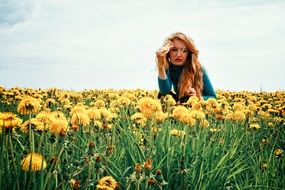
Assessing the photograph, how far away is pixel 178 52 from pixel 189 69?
36 cm

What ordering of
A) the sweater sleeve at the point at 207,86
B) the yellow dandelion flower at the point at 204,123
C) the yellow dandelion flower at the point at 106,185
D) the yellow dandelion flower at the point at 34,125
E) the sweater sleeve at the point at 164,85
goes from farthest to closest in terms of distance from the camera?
the sweater sleeve at the point at 207,86
the sweater sleeve at the point at 164,85
the yellow dandelion flower at the point at 204,123
the yellow dandelion flower at the point at 34,125
the yellow dandelion flower at the point at 106,185

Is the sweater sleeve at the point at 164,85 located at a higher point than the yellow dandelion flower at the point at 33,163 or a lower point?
higher

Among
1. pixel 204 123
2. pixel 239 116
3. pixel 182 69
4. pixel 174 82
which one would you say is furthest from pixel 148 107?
pixel 174 82

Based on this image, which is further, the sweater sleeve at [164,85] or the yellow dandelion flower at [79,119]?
the sweater sleeve at [164,85]

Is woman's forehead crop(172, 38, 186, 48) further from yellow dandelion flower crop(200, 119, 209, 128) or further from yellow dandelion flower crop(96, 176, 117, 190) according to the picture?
yellow dandelion flower crop(96, 176, 117, 190)

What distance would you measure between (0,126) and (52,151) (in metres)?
0.48

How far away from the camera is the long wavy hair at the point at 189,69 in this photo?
6258 mm

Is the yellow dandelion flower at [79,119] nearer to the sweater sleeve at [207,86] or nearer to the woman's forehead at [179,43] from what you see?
the woman's forehead at [179,43]

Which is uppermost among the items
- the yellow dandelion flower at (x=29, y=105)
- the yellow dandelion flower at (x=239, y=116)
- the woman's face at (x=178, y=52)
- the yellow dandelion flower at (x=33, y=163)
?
the woman's face at (x=178, y=52)

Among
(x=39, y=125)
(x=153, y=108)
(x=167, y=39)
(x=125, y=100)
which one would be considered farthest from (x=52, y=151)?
(x=167, y=39)

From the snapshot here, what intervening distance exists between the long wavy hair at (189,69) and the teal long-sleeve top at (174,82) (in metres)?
0.18

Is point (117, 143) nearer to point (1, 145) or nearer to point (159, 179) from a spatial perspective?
point (159, 179)

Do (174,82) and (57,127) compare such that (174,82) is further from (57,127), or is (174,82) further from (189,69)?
(57,127)

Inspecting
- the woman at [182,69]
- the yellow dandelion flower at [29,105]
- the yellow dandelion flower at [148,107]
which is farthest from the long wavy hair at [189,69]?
the yellow dandelion flower at [29,105]
